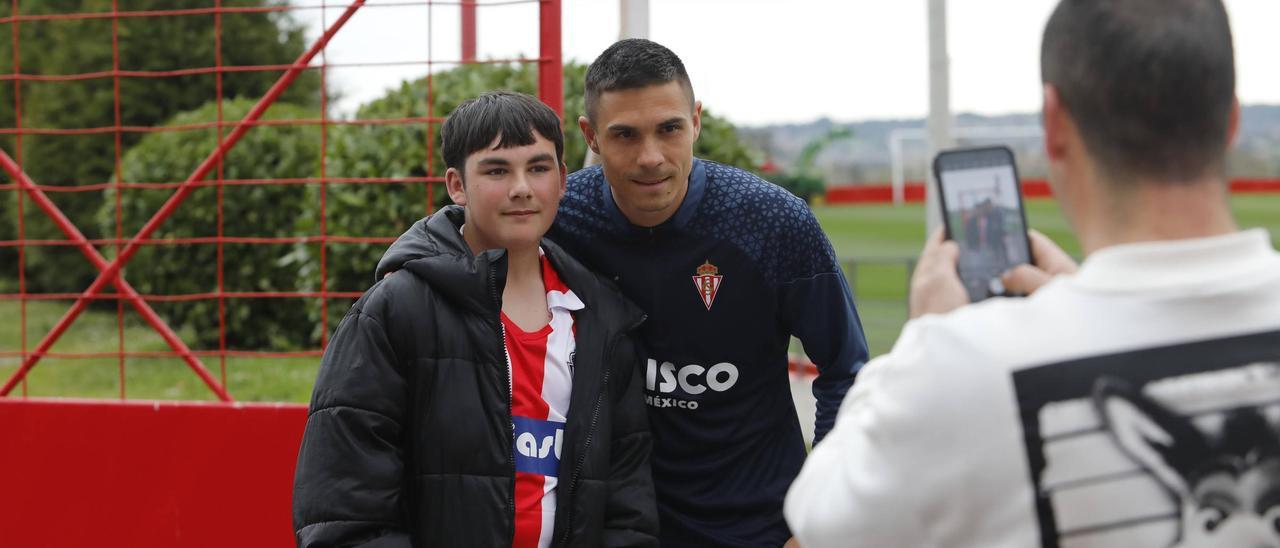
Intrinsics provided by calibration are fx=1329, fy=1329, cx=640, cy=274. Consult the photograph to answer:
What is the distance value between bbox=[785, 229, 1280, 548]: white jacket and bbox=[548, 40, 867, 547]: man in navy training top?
5.25ft

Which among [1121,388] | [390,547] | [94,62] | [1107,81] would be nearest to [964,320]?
[1121,388]

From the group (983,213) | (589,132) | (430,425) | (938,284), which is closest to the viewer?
(938,284)

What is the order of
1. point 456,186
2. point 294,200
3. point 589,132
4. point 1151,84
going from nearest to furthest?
point 1151,84, point 456,186, point 589,132, point 294,200

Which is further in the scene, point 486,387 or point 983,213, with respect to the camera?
point 486,387

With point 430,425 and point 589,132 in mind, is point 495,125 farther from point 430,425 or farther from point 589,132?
point 430,425

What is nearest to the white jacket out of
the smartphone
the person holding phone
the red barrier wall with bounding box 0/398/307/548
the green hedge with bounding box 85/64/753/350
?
the person holding phone

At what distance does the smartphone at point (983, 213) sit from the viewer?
163cm

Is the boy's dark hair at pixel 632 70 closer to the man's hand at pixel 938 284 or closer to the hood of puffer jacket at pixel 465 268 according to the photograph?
the hood of puffer jacket at pixel 465 268

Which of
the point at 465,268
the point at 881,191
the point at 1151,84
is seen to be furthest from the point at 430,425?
→ the point at 881,191

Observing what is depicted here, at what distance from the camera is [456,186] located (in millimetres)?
2865

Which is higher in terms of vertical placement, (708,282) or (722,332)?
(708,282)

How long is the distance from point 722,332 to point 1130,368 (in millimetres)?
1662

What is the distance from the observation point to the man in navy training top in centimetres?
296

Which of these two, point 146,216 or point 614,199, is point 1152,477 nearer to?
point 614,199
